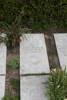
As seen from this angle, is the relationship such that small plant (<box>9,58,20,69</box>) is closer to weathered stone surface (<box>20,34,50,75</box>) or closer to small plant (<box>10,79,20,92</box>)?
weathered stone surface (<box>20,34,50,75</box>)

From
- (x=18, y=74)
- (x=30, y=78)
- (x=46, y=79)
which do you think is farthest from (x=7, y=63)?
(x=46, y=79)

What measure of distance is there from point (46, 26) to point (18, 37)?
86 cm

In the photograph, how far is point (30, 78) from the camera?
2863 millimetres

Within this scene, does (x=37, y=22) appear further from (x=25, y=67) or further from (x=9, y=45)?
(x=25, y=67)

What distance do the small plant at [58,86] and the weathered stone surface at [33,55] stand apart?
1.35 ft

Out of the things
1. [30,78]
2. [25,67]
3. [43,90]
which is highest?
[25,67]

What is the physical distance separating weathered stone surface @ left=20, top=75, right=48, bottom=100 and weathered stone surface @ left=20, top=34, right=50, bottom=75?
0.15 metres

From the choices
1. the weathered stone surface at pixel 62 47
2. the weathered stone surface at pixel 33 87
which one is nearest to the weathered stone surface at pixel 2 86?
the weathered stone surface at pixel 33 87

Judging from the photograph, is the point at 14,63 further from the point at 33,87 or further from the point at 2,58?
the point at 33,87

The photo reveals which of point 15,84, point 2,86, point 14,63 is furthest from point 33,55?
point 2,86

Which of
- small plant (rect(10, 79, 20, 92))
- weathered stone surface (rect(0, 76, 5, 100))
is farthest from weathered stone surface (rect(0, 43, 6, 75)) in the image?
small plant (rect(10, 79, 20, 92))

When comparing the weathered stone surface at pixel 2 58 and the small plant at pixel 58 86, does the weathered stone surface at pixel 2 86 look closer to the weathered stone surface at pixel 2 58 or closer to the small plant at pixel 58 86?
the weathered stone surface at pixel 2 58

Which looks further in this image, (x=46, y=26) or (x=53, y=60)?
(x=46, y=26)

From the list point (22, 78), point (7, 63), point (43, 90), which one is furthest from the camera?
point (7, 63)
